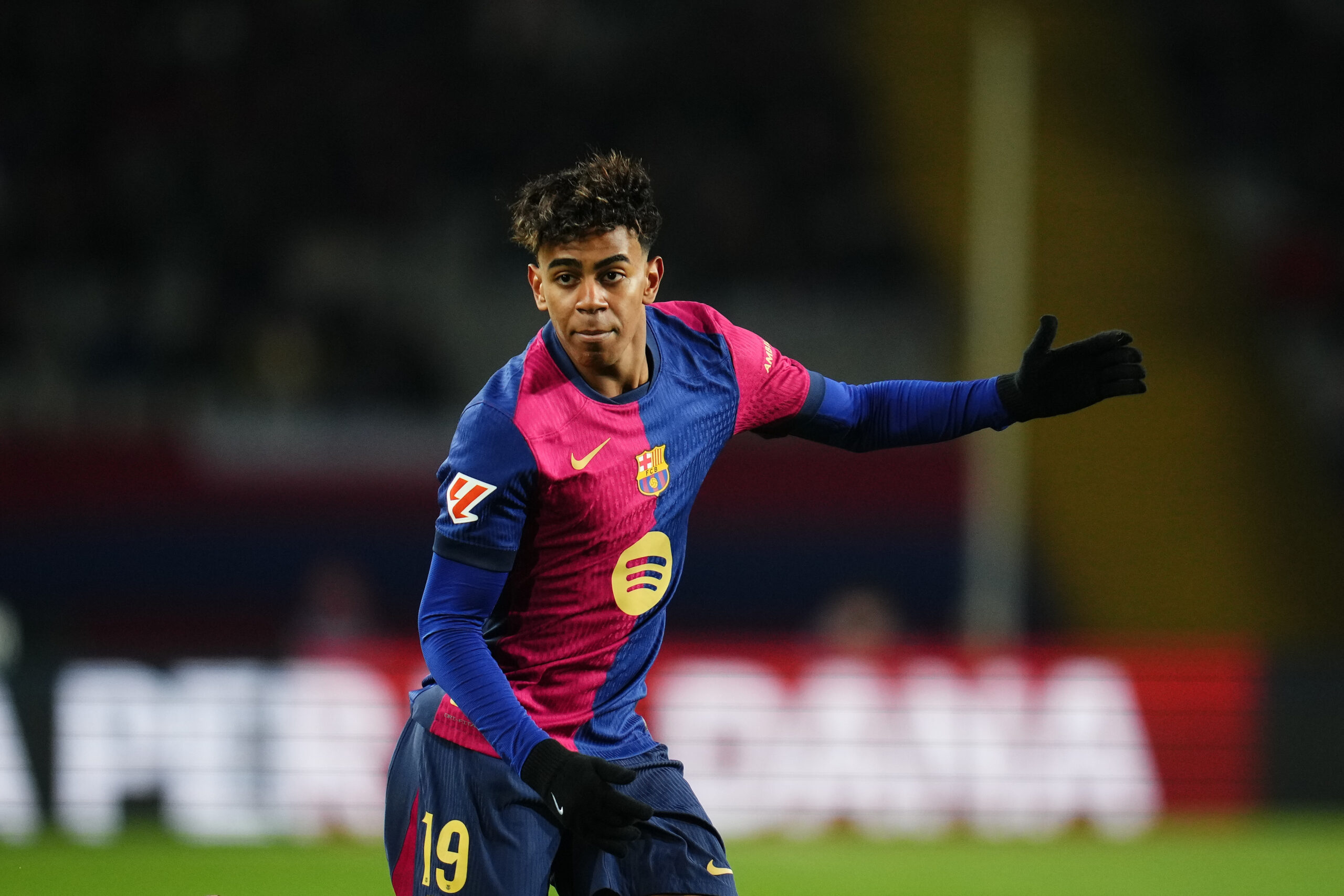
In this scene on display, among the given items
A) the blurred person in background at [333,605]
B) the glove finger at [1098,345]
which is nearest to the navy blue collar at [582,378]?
the glove finger at [1098,345]

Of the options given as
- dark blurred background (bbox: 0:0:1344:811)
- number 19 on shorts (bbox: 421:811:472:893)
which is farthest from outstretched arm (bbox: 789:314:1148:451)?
dark blurred background (bbox: 0:0:1344:811)

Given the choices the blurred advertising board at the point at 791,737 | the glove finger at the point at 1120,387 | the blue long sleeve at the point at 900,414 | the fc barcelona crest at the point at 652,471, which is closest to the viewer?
the fc barcelona crest at the point at 652,471

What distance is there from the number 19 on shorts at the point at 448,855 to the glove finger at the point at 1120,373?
5.50 feet

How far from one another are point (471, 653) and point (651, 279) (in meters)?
0.89

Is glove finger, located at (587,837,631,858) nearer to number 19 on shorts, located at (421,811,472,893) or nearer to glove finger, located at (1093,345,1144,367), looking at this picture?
number 19 on shorts, located at (421,811,472,893)

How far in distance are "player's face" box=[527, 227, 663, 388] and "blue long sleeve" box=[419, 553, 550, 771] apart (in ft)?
1.65

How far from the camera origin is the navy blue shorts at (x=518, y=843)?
3.78m

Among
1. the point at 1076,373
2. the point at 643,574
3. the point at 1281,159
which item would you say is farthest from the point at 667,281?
the point at 643,574

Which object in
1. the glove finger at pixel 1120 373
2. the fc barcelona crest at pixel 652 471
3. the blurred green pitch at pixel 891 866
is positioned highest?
the glove finger at pixel 1120 373

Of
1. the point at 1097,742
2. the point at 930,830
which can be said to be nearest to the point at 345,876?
the point at 930,830

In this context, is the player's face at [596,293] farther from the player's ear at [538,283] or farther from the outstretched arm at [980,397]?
Answer: the outstretched arm at [980,397]

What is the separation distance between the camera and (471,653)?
3.67m

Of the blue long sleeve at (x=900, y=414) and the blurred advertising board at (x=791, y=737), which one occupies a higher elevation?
the blue long sleeve at (x=900, y=414)

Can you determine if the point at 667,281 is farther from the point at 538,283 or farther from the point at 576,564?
the point at 576,564
